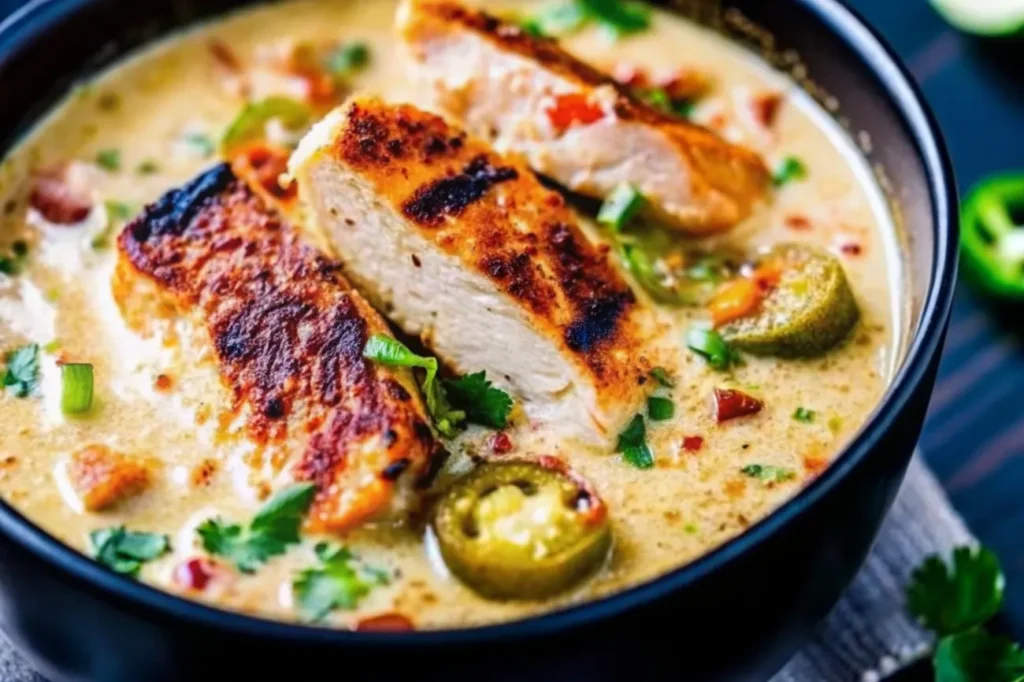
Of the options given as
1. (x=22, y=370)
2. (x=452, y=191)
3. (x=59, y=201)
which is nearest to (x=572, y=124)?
(x=452, y=191)

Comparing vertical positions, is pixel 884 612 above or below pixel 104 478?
below

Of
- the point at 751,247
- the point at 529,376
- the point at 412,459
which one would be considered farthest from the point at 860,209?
the point at 412,459

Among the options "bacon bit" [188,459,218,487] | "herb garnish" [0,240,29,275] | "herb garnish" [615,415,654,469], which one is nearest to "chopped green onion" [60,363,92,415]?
"bacon bit" [188,459,218,487]

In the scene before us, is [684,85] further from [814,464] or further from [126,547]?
[126,547]

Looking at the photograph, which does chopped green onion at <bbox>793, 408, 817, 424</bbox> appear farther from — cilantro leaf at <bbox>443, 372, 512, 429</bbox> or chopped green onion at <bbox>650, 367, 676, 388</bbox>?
cilantro leaf at <bbox>443, 372, 512, 429</bbox>

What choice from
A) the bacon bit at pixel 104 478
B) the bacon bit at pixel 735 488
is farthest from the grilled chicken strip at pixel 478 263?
the bacon bit at pixel 104 478

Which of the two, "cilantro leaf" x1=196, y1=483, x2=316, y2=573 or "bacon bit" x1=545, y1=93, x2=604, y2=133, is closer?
"cilantro leaf" x1=196, y1=483, x2=316, y2=573
